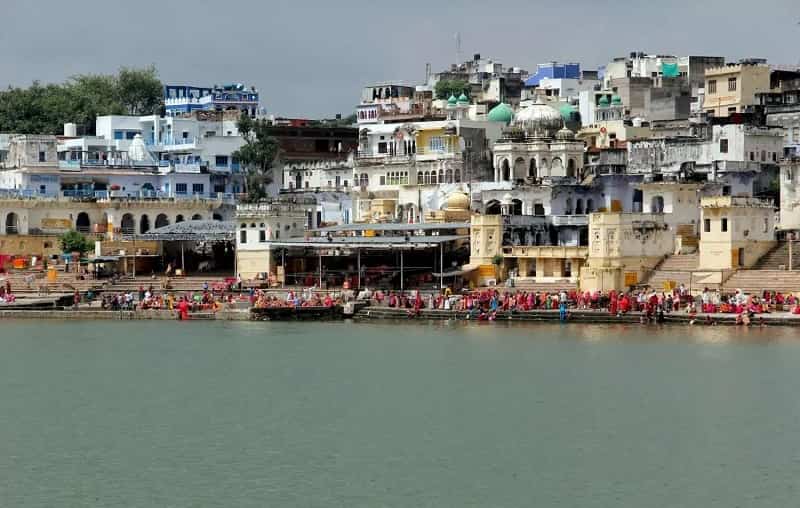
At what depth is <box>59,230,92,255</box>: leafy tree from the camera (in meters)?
65.6

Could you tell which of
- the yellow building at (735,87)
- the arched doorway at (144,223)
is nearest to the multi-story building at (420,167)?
the arched doorway at (144,223)

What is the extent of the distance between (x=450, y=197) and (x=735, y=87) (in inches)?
526

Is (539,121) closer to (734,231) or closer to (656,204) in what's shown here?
(656,204)

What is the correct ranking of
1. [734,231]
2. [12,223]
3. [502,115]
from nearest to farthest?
1. [734,231]
2. [12,223]
3. [502,115]

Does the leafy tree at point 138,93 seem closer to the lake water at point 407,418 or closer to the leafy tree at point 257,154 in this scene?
the leafy tree at point 257,154

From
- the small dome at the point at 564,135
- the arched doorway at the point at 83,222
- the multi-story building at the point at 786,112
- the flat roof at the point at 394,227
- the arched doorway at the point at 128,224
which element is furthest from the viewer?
the arched doorway at the point at 128,224

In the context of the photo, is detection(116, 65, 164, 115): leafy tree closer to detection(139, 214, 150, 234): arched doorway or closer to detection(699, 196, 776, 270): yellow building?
detection(139, 214, 150, 234): arched doorway

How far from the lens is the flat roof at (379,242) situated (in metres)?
57.0

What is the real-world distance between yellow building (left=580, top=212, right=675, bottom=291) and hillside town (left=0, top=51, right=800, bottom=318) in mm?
51

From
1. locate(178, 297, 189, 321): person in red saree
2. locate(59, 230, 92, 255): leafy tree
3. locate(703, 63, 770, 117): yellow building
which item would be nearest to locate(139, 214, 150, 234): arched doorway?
locate(59, 230, 92, 255): leafy tree

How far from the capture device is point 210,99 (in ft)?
276

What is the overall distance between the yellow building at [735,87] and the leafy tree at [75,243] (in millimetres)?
23870

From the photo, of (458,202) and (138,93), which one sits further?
(138,93)

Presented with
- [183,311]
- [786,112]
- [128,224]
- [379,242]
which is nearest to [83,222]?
[128,224]
